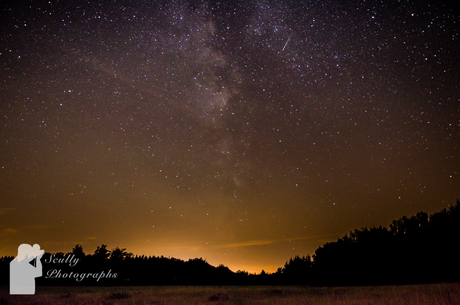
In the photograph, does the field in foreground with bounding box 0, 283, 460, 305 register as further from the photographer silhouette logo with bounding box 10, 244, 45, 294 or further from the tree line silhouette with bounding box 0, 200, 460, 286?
the tree line silhouette with bounding box 0, 200, 460, 286

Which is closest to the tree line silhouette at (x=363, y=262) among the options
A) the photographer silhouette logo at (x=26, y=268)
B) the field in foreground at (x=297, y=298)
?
the photographer silhouette logo at (x=26, y=268)

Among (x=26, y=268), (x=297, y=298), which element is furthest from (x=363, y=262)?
(x=26, y=268)

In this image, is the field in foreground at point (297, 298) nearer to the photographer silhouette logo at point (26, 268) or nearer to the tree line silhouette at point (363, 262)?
the photographer silhouette logo at point (26, 268)

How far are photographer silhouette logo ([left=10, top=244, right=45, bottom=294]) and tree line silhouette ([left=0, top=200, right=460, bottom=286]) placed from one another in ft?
9.64

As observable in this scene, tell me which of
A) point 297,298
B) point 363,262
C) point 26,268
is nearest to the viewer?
point 297,298

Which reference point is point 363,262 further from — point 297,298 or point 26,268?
point 26,268

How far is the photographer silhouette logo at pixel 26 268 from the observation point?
501 inches

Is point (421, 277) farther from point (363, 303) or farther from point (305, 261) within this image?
point (305, 261)

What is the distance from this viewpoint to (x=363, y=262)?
45875mm

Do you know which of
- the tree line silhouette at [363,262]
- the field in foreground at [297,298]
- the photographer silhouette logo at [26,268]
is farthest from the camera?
the tree line silhouette at [363,262]

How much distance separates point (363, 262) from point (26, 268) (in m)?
48.4

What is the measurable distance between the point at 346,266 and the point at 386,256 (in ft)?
31.8

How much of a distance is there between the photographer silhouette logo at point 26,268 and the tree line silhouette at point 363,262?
2940 millimetres

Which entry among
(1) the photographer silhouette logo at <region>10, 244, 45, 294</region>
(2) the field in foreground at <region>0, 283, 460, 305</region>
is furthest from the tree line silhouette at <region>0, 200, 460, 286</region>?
(2) the field in foreground at <region>0, 283, 460, 305</region>
